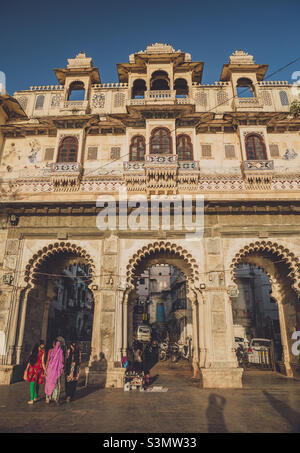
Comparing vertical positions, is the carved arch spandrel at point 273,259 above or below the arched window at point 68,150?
below

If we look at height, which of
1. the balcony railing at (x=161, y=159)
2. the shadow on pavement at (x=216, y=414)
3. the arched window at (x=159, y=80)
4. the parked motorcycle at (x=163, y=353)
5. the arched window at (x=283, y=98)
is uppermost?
the arched window at (x=159, y=80)

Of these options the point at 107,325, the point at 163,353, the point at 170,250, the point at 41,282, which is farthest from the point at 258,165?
the point at 163,353

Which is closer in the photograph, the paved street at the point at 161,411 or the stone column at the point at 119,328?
the paved street at the point at 161,411

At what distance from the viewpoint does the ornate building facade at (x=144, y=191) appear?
43.2ft

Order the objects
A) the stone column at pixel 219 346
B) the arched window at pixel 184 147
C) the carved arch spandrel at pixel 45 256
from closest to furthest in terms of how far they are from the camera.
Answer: the stone column at pixel 219 346, the carved arch spandrel at pixel 45 256, the arched window at pixel 184 147

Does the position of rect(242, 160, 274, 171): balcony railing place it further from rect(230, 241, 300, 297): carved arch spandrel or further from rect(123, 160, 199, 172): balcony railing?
rect(230, 241, 300, 297): carved arch spandrel

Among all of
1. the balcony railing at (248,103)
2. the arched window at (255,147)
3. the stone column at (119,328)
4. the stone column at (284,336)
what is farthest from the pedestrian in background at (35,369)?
the balcony railing at (248,103)

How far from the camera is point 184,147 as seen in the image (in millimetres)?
15766

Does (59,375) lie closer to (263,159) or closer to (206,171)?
(206,171)

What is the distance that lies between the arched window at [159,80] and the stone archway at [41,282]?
428 inches

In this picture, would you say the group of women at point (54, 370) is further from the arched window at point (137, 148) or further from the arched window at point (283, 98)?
the arched window at point (283, 98)

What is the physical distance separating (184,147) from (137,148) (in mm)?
2540

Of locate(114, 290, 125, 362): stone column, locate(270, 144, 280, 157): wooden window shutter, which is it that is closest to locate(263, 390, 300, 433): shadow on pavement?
locate(114, 290, 125, 362): stone column

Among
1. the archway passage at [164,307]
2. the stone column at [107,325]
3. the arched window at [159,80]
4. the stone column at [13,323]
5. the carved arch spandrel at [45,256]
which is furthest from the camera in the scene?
the arched window at [159,80]
